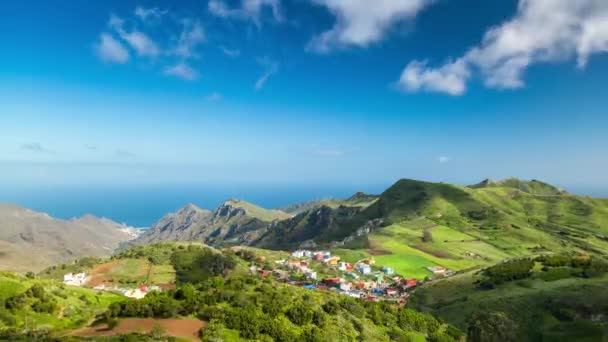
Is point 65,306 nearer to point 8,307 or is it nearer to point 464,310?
point 8,307

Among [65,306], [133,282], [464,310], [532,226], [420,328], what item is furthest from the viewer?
[532,226]

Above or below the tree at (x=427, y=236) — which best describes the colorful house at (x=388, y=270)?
below

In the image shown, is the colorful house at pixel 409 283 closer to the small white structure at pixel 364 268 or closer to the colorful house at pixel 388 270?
the colorful house at pixel 388 270

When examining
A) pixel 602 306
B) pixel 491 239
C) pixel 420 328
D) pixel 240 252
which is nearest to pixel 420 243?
pixel 491 239

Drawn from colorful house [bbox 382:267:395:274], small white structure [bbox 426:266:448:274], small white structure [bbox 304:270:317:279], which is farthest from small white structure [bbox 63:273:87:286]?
small white structure [bbox 426:266:448:274]

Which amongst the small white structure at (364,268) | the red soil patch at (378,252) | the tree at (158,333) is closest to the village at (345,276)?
the small white structure at (364,268)

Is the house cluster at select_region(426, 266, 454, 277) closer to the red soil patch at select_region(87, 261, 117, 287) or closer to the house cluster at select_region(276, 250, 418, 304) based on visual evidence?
the house cluster at select_region(276, 250, 418, 304)

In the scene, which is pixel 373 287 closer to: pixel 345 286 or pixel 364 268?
pixel 345 286

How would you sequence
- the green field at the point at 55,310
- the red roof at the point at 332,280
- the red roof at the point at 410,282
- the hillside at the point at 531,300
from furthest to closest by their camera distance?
the red roof at the point at 332,280
the red roof at the point at 410,282
the hillside at the point at 531,300
the green field at the point at 55,310
